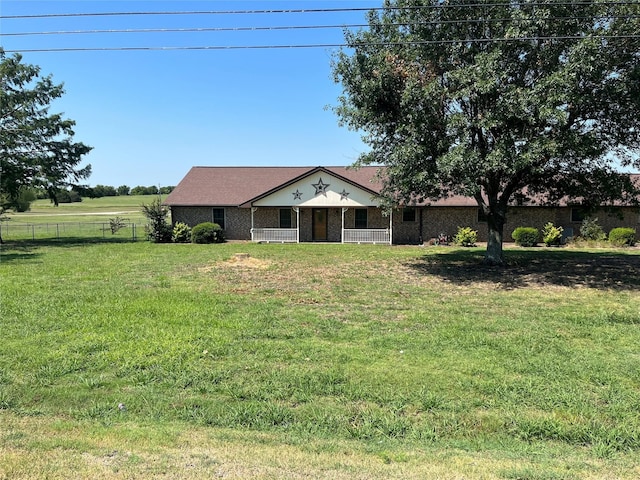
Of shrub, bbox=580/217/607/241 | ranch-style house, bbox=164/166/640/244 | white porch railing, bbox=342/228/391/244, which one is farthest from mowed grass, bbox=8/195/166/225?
shrub, bbox=580/217/607/241

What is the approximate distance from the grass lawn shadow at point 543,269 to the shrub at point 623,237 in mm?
3748

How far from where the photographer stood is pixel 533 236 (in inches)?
909

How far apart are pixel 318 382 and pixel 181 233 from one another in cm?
2213

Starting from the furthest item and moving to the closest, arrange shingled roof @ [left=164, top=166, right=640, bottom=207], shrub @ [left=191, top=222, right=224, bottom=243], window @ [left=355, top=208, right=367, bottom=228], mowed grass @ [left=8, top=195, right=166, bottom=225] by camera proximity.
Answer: mowed grass @ [left=8, top=195, right=166, bottom=225] → window @ [left=355, top=208, right=367, bottom=228] → shingled roof @ [left=164, top=166, right=640, bottom=207] → shrub @ [left=191, top=222, right=224, bottom=243]

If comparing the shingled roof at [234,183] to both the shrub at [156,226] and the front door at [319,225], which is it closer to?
the shrub at [156,226]

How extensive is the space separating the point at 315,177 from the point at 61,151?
17.4 meters

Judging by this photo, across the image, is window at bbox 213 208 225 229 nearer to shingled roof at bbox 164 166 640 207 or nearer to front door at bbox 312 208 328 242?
shingled roof at bbox 164 166 640 207

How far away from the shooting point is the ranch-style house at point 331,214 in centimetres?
2477

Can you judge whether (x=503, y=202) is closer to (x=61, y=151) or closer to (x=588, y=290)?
(x=588, y=290)

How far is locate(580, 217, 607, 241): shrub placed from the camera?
23219mm

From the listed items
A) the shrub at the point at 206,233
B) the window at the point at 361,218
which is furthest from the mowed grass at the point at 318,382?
the window at the point at 361,218

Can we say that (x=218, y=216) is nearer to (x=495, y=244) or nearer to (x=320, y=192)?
(x=320, y=192)

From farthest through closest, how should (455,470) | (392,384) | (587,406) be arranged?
1. (392,384)
2. (587,406)
3. (455,470)

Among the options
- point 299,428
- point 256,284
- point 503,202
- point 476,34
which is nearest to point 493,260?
point 503,202
